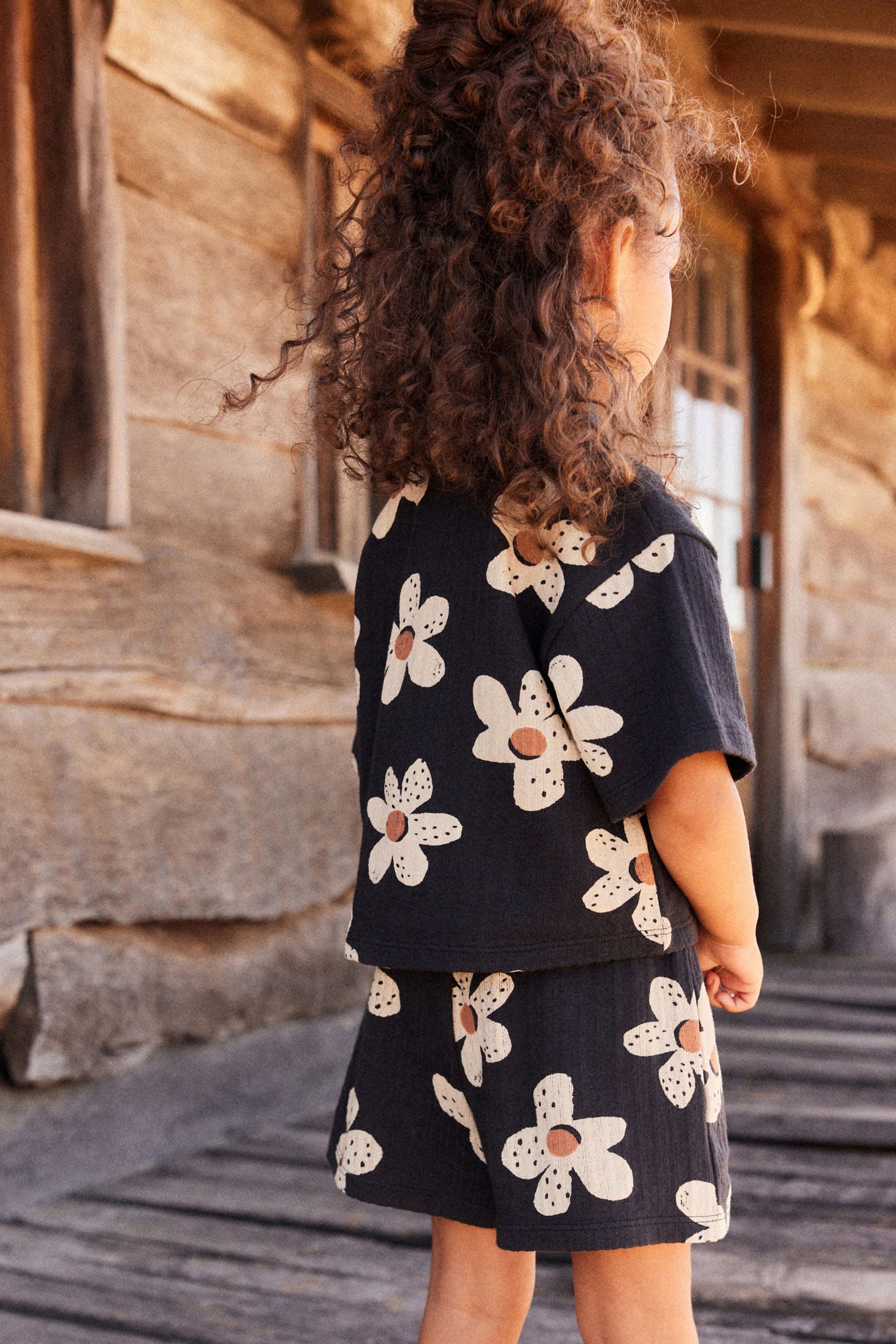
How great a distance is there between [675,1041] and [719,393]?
3.99 metres

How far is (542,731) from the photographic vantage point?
1.01m

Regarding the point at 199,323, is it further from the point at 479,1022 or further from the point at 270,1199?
the point at 479,1022

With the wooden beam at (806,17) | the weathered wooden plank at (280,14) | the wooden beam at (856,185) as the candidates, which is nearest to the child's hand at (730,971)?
the weathered wooden plank at (280,14)

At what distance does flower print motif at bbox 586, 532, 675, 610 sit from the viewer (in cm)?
98

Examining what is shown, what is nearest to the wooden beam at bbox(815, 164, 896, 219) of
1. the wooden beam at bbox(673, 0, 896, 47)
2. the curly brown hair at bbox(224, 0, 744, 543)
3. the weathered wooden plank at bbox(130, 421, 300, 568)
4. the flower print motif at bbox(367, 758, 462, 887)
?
the wooden beam at bbox(673, 0, 896, 47)

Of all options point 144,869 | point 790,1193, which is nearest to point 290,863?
point 144,869

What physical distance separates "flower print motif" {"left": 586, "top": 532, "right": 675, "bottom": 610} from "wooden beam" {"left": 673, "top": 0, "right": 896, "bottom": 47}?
2.79 metres

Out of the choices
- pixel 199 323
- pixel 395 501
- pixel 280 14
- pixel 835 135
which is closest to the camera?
pixel 395 501

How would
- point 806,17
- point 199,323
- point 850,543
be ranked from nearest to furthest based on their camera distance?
point 199,323, point 806,17, point 850,543

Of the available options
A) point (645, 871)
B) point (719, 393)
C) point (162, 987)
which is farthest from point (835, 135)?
point (645, 871)

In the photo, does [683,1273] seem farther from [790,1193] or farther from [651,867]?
[790,1193]

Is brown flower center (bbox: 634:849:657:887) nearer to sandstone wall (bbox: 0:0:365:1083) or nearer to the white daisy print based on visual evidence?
the white daisy print

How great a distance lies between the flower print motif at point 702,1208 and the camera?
0.98 meters

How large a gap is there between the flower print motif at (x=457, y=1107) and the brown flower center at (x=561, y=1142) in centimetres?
8
